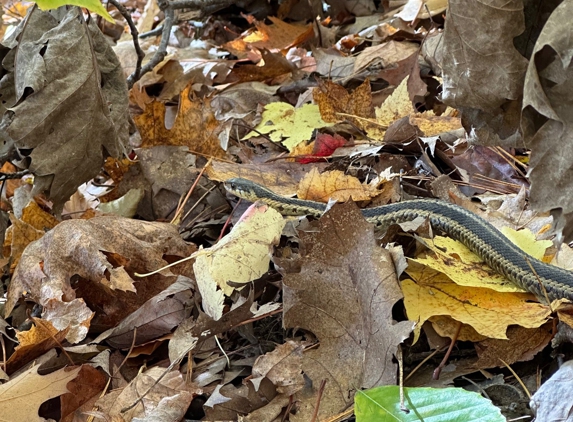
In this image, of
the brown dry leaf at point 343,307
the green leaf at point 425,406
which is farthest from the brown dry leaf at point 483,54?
the green leaf at point 425,406

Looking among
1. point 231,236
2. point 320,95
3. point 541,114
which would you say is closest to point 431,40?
point 320,95

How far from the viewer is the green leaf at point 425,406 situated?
1.53 metres

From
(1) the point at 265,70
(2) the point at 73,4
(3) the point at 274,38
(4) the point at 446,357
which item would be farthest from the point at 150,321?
(3) the point at 274,38

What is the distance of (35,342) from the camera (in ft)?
6.69

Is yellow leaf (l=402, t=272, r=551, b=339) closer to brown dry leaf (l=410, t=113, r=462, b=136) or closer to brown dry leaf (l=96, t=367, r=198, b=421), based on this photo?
brown dry leaf (l=96, t=367, r=198, b=421)

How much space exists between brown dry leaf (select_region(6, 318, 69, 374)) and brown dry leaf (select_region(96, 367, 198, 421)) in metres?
0.27

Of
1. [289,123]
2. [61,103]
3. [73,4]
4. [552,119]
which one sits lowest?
[289,123]

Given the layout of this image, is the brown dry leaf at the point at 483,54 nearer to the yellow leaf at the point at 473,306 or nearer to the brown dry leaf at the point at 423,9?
the yellow leaf at the point at 473,306

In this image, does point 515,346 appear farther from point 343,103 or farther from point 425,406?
point 343,103

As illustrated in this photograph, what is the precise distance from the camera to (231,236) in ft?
7.36

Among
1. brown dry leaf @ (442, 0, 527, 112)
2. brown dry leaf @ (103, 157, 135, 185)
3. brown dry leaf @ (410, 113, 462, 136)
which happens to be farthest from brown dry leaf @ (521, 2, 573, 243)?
brown dry leaf @ (103, 157, 135, 185)

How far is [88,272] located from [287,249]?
2.40ft

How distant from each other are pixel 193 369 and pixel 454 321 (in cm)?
86

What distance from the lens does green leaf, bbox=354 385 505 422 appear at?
60.4 inches
